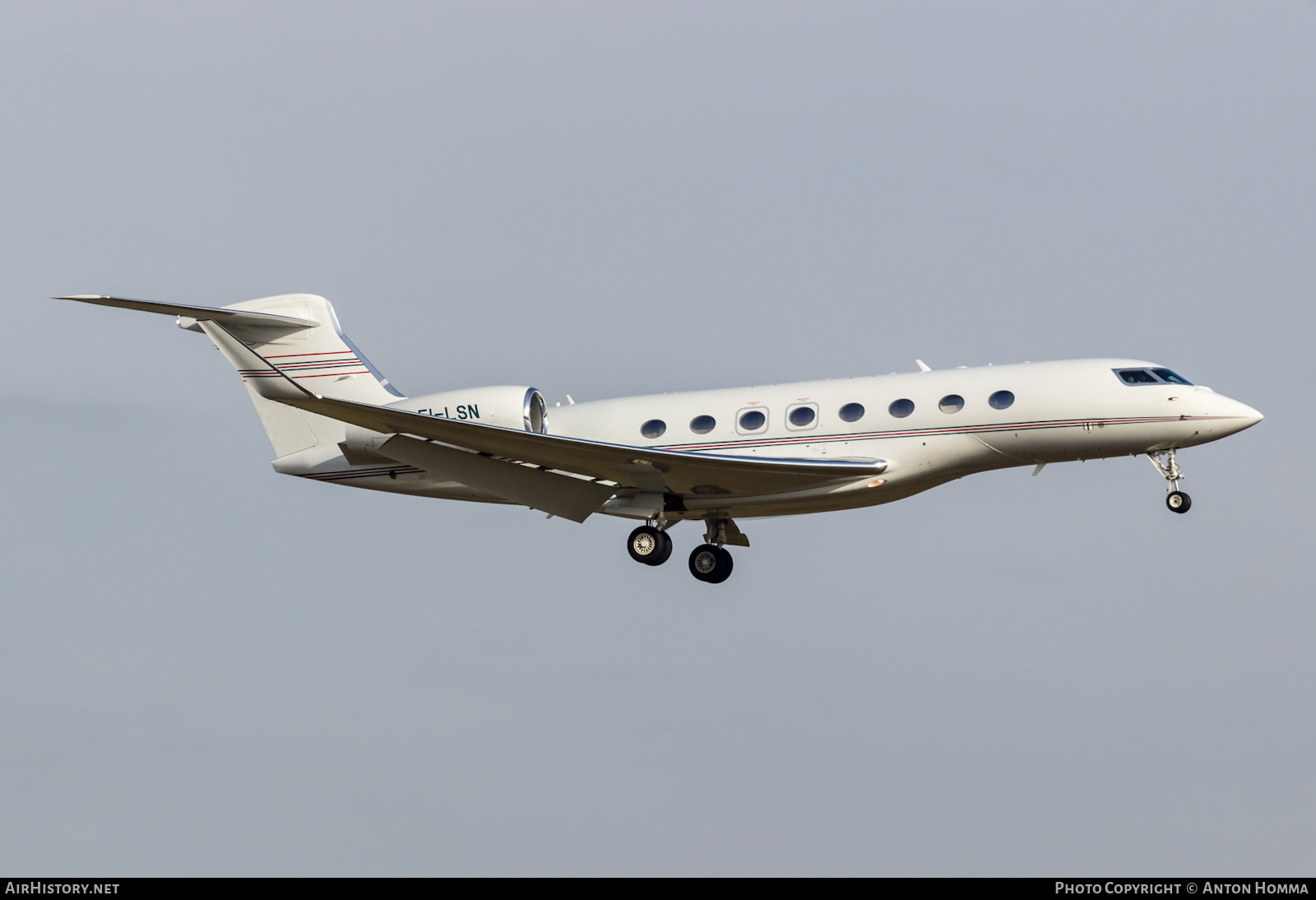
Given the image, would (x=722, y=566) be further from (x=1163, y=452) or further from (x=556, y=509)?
(x=1163, y=452)

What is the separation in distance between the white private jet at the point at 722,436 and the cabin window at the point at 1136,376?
0.07 ft

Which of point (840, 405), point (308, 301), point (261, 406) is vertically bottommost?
point (840, 405)

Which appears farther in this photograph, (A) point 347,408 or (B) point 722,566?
(B) point 722,566

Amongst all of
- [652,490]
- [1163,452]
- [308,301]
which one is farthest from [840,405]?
[308,301]

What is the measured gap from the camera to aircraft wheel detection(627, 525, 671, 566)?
21406mm

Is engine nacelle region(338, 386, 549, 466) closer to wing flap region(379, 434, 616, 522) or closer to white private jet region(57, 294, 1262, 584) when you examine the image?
white private jet region(57, 294, 1262, 584)

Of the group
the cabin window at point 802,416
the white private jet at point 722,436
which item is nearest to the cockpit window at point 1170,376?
the white private jet at point 722,436

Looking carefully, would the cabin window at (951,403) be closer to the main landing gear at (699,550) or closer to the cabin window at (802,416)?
the cabin window at (802,416)

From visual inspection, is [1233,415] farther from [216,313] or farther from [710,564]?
[216,313]

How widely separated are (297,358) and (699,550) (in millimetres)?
7723

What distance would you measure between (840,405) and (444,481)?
6696 millimetres

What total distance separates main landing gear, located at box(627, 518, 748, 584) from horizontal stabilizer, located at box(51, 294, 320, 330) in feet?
23.0

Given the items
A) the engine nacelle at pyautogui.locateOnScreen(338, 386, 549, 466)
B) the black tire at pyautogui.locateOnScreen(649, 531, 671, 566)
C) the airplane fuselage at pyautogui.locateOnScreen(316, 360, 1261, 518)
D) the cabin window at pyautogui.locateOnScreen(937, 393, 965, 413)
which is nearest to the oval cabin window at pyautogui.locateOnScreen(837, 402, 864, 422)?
the airplane fuselage at pyautogui.locateOnScreen(316, 360, 1261, 518)

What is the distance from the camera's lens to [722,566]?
75.6 feet
